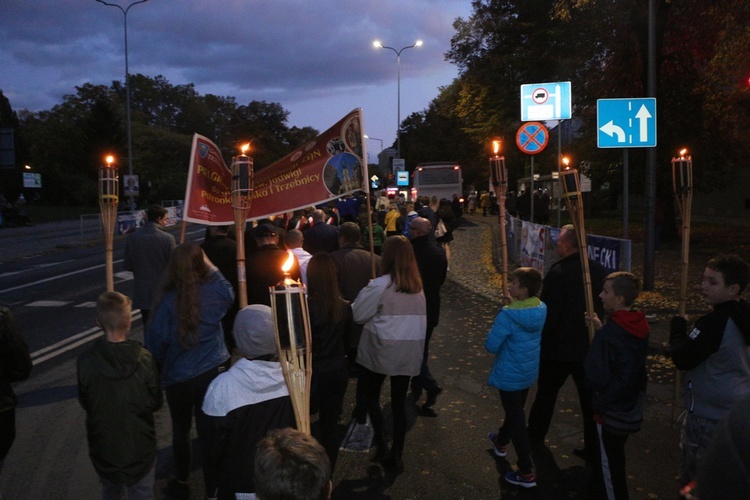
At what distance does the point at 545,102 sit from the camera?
13.9 meters

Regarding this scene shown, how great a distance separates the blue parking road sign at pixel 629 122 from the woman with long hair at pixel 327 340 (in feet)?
22.8

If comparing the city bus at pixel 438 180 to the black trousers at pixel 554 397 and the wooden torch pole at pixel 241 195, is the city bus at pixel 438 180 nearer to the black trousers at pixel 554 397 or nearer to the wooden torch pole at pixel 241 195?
the black trousers at pixel 554 397

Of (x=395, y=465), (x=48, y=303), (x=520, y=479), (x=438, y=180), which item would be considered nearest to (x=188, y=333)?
(x=395, y=465)

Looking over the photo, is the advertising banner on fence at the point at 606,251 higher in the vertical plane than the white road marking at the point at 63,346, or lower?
higher

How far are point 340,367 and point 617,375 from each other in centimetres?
179

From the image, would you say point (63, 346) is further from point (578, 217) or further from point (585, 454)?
point (578, 217)

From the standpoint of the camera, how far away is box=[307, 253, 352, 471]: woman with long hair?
4363 millimetres

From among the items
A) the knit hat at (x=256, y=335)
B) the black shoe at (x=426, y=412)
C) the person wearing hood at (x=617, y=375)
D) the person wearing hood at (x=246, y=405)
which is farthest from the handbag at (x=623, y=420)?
the black shoe at (x=426, y=412)

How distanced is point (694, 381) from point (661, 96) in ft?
59.8

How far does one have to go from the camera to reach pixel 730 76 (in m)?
14.4

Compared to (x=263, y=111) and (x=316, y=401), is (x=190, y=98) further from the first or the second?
(x=316, y=401)

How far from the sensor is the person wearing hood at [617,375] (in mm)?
3998

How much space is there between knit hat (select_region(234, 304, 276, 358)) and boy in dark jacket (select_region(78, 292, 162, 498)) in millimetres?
755

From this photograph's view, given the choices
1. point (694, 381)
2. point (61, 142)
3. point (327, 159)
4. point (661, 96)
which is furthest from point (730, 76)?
point (61, 142)
